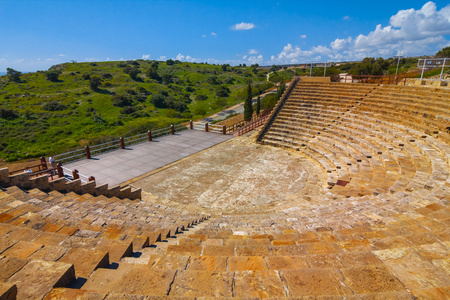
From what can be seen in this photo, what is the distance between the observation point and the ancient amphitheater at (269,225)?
2879 mm

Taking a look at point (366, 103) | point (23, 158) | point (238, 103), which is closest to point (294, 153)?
point (366, 103)

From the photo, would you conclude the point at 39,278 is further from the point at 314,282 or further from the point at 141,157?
the point at 141,157

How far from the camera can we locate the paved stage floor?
11898mm

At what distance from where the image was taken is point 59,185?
302 inches

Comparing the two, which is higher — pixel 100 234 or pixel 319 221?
pixel 100 234

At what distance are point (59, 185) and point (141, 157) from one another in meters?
6.59

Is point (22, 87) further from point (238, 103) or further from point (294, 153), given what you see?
point (294, 153)

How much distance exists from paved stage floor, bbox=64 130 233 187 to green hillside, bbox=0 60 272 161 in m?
12.6

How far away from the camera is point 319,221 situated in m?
6.30

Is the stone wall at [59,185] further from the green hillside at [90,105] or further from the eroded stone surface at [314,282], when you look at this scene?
the green hillside at [90,105]

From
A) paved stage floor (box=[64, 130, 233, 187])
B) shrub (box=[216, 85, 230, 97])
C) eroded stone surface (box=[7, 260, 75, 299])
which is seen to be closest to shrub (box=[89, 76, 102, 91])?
shrub (box=[216, 85, 230, 97])

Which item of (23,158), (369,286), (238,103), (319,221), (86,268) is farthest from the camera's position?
(238,103)

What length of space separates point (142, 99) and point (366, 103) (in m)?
39.4

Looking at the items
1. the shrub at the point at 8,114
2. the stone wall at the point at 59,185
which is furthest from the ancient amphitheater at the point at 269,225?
the shrub at the point at 8,114
